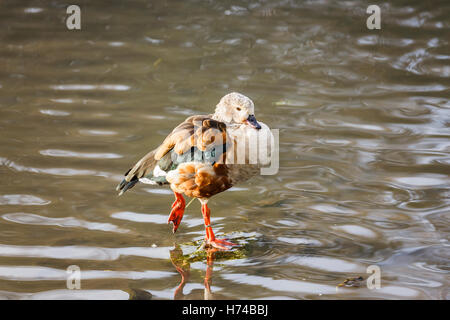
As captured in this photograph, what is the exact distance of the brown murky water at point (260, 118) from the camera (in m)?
4.96

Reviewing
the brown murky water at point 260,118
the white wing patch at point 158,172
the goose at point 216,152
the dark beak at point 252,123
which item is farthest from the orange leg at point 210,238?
the dark beak at point 252,123

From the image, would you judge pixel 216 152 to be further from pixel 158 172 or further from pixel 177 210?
pixel 177 210

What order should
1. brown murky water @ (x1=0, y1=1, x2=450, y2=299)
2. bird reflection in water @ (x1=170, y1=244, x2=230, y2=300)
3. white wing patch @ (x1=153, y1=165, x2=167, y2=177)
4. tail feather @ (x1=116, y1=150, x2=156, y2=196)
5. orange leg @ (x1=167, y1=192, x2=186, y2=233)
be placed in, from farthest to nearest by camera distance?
1. orange leg @ (x1=167, y1=192, x2=186, y2=233)
2. tail feather @ (x1=116, y1=150, x2=156, y2=196)
3. white wing patch @ (x1=153, y1=165, x2=167, y2=177)
4. brown murky water @ (x1=0, y1=1, x2=450, y2=299)
5. bird reflection in water @ (x1=170, y1=244, x2=230, y2=300)

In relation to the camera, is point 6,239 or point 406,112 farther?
point 406,112

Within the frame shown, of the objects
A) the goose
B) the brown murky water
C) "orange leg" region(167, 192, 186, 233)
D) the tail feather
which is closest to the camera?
the goose

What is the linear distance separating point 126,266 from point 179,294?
0.61 metres

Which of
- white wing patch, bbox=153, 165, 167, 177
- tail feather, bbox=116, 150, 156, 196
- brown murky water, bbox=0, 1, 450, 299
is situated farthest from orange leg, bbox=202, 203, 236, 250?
tail feather, bbox=116, 150, 156, 196

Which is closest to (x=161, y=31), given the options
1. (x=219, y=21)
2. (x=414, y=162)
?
(x=219, y=21)

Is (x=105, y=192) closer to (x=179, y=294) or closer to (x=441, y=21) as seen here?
(x=179, y=294)

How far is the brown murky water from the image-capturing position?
16.3 ft

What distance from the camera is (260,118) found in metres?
8.01

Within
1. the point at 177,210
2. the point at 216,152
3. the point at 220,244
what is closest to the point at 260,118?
the point at 177,210

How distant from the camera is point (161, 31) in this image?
11180 millimetres

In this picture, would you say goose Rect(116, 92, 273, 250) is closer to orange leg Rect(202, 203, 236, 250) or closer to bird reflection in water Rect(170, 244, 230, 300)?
orange leg Rect(202, 203, 236, 250)
